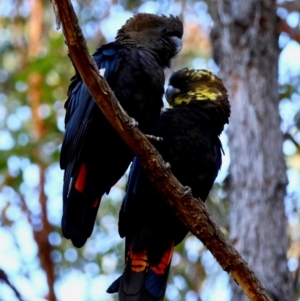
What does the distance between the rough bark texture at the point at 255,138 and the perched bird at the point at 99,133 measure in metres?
1.57

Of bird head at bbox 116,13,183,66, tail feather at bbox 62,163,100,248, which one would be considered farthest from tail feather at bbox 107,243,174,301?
bird head at bbox 116,13,183,66

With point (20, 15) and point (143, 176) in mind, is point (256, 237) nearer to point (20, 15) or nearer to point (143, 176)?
point (143, 176)

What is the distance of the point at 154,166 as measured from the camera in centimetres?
340

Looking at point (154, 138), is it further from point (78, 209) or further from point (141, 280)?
point (141, 280)

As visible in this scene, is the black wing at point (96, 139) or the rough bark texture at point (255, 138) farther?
the rough bark texture at point (255, 138)

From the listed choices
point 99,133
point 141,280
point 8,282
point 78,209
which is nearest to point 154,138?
point 99,133

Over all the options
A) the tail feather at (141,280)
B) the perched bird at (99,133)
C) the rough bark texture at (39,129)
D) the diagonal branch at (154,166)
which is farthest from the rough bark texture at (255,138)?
the rough bark texture at (39,129)

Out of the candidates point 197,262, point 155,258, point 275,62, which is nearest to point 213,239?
point 155,258

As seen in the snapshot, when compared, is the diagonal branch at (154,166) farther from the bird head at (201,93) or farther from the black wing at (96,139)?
the bird head at (201,93)

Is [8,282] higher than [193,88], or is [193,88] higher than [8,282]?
[193,88]

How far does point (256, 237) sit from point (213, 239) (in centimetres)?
166

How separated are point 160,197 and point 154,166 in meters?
0.42

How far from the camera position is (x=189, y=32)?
9.27 m

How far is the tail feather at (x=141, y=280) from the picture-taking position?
3.79 meters
